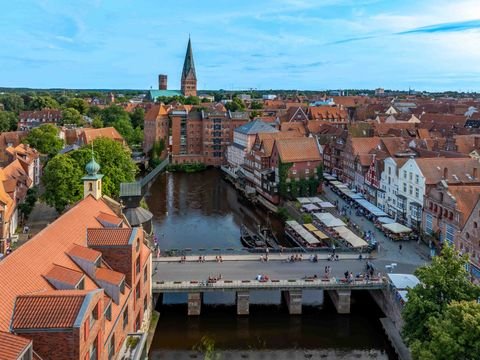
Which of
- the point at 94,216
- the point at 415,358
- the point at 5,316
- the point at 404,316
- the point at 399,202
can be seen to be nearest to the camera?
the point at 5,316

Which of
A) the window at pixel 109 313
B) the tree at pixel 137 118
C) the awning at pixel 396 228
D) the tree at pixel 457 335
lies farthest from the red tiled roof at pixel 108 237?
the tree at pixel 137 118

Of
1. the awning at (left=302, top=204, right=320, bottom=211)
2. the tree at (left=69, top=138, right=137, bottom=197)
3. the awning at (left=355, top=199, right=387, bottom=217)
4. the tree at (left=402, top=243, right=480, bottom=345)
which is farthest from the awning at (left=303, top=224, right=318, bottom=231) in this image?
the tree at (left=402, top=243, right=480, bottom=345)

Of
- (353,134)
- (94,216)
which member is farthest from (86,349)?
(353,134)

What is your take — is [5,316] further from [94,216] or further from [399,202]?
[399,202]

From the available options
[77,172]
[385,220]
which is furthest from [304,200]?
[77,172]

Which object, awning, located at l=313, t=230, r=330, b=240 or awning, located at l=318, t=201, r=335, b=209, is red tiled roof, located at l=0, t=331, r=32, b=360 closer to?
awning, located at l=313, t=230, r=330, b=240

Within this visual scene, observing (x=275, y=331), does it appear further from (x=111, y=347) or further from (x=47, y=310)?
(x=47, y=310)
